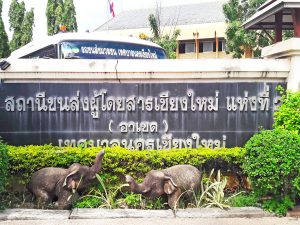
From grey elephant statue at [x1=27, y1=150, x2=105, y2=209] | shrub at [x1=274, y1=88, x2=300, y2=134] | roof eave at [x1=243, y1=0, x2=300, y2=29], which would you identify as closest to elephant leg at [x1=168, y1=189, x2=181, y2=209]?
grey elephant statue at [x1=27, y1=150, x2=105, y2=209]

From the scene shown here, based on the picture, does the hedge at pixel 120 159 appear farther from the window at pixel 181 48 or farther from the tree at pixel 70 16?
the window at pixel 181 48

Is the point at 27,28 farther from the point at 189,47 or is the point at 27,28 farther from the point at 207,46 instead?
the point at 207,46

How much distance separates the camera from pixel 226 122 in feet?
23.4

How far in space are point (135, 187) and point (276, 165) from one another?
71.1 inches

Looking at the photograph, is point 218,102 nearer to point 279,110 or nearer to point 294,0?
point 279,110

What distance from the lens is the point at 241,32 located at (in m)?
20.2

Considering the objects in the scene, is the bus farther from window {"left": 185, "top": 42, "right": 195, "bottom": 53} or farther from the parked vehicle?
window {"left": 185, "top": 42, "right": 195, "bottom": 53}

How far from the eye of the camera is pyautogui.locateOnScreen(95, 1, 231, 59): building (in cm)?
3600

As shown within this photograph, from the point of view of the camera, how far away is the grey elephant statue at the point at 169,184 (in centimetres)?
600

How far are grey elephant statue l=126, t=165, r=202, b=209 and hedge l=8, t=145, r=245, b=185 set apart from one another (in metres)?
0.40

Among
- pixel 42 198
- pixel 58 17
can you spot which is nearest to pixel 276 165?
pixel 42 198

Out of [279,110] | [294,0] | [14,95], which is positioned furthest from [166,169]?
[294,0]

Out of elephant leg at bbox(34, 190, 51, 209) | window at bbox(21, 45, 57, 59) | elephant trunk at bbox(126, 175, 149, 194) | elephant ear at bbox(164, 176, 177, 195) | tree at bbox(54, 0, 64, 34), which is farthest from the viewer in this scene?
tree at bbox(54, 0, 64, 34)

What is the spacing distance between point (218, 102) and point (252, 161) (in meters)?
1.44
